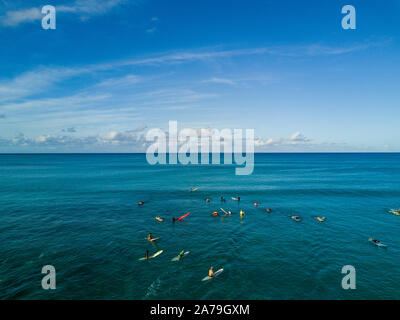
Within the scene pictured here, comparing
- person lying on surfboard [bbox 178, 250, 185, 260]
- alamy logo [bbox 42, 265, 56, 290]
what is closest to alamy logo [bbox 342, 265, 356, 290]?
person lying on surfboard [bbox 178, 250, 185, 260]

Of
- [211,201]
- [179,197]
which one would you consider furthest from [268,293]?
[179,197]

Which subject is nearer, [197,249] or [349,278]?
[349,278]

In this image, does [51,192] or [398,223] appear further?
[51,192]

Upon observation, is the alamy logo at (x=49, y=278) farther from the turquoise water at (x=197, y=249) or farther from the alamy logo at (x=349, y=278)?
the alamy logo at (x=349, y=278)

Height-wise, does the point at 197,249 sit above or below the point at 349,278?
above

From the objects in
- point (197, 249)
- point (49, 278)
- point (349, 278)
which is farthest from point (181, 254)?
point (349, 278)

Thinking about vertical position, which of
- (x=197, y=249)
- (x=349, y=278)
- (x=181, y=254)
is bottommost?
(x=349, y=278)

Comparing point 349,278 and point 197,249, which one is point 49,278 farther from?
point 349,278

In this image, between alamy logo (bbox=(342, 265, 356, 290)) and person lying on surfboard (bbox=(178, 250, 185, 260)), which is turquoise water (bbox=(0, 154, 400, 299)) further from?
person lying on surfboard (bbox=(178, 250, 185, 260))

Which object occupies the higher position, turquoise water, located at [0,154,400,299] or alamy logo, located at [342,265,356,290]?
turquoise water, located at [0,154,400,299]
